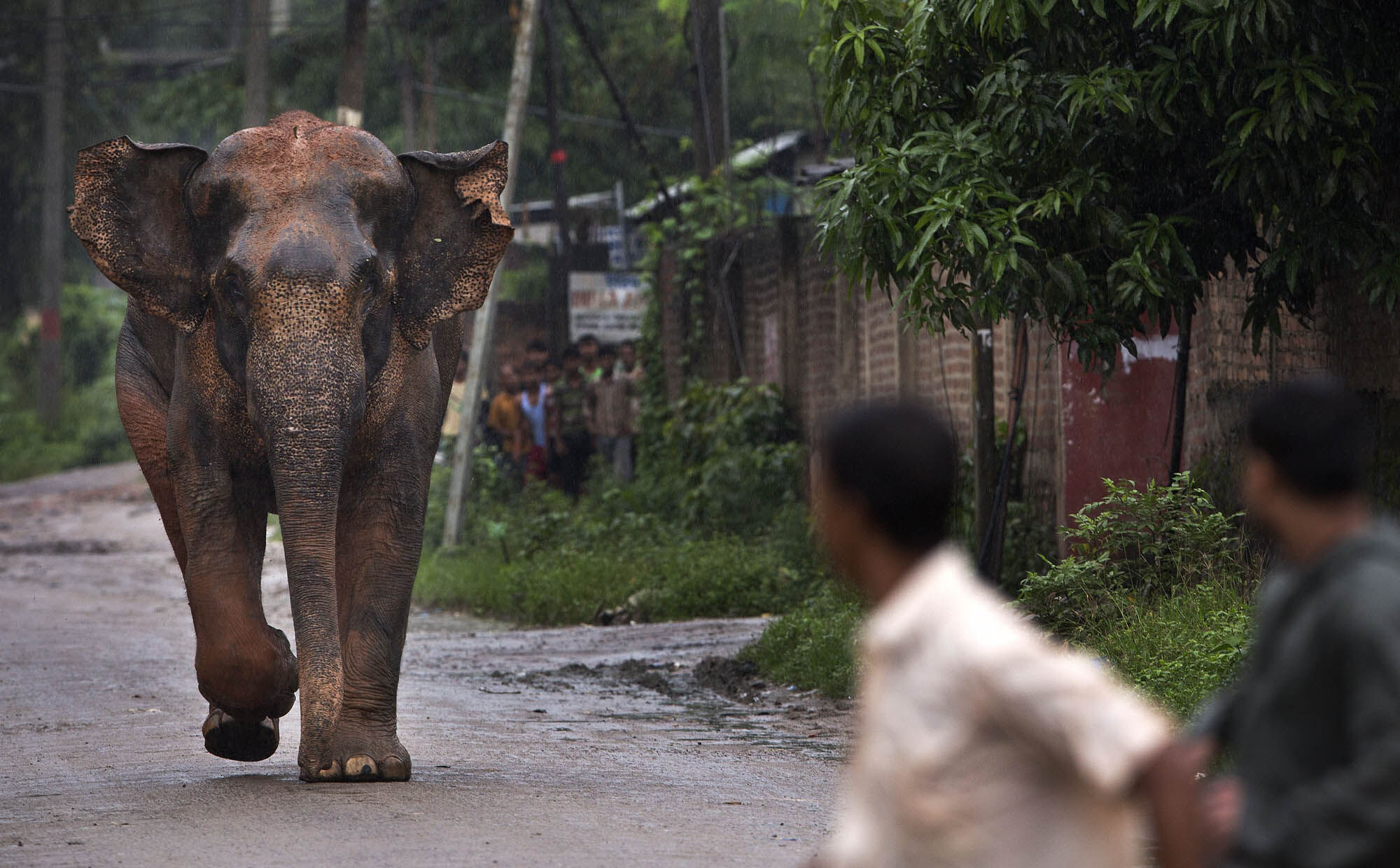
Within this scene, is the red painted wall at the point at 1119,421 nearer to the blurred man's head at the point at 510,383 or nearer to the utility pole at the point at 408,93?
the blurred man's head at the point at 510,383

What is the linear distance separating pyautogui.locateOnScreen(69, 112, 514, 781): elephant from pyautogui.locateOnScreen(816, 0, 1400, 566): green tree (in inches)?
68.9

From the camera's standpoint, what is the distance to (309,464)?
21.1 ft

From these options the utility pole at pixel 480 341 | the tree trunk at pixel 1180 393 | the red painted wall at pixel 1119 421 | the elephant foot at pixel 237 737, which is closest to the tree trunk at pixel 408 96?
the utility pole at pixel 480 341

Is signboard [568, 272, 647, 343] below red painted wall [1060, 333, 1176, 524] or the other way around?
the other way around

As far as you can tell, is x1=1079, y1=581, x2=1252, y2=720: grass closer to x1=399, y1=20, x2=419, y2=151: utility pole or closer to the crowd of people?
the crowd of people

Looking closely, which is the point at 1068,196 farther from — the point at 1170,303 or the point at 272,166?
the point at 272,166

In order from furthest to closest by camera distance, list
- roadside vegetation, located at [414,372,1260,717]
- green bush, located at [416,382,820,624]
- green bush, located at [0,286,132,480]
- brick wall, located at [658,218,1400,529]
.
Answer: green bush, located at [0,286,132,480], green bush, located at [416,382,820,624], brick wall, located at [658,218,1400,529], roadside vegetation, located at [414,372,1260,717]

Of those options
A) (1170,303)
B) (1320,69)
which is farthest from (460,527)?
(1320,69)

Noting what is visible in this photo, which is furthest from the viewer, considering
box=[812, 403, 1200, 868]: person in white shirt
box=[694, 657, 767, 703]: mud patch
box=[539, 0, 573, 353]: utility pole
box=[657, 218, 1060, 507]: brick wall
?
box=[539, 0, 573, 353]: utility pole

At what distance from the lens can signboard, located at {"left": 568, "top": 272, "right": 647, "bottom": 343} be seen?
2425cm

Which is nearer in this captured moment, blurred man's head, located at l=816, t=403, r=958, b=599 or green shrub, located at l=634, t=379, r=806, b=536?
blurred man's head, located at l=816, t=403, r=958, b=599

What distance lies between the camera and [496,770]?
274 inches

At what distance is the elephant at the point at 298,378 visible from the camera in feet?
21.1

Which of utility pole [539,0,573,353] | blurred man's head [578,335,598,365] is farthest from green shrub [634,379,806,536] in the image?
utility pole [539,0,573,353]
